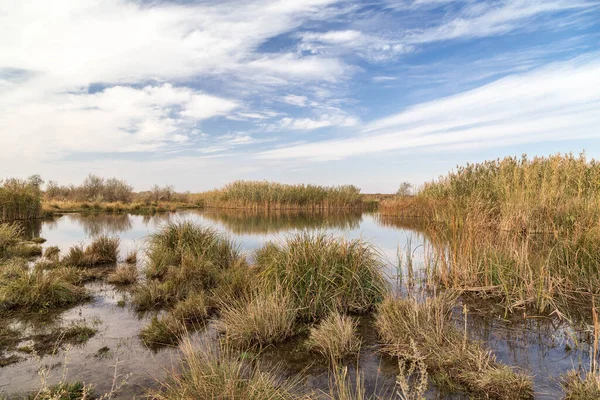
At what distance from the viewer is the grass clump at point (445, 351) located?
3361 mm

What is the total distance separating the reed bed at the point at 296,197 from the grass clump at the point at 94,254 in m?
26.1

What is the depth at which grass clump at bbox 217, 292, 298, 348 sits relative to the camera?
460 centimetres

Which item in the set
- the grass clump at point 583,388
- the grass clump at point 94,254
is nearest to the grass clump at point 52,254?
the grass clump at point 94,254

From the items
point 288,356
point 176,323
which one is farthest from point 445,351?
point 176,323

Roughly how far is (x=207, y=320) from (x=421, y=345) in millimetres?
3298

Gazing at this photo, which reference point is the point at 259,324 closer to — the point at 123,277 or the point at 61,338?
the point at 61,338

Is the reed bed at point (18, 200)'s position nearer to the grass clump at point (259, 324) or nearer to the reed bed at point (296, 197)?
the reed bed at point (296, 197)

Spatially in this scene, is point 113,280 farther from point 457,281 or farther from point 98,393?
point 457,281

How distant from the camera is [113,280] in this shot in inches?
313

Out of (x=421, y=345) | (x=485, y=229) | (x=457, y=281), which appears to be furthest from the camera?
(x=485, y=229)

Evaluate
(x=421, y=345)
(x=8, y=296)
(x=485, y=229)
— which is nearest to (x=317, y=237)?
(x=421, y=345)

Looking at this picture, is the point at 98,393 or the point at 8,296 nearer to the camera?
the point at 98,393

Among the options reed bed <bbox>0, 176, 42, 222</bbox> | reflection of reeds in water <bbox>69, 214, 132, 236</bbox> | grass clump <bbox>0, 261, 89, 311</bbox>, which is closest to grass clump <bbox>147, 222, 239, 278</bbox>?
grass clump <bbox>0, 261, 89, 311</bbox>

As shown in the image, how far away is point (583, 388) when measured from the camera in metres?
3.12
